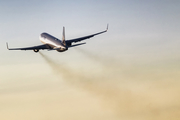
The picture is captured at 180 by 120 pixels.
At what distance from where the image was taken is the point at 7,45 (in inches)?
4291

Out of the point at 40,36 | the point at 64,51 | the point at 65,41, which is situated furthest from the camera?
the point at 40,36

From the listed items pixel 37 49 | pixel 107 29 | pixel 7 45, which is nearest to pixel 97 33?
pixel 107 29

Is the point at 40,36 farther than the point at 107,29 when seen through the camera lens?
Yes

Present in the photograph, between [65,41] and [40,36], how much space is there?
20736 mm

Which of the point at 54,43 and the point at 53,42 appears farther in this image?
the point at 53,42

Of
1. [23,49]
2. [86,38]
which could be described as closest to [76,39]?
[86,38]

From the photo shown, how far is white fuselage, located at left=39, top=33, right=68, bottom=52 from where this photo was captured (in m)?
105

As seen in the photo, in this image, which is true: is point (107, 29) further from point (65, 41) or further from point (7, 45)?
point (7, 45)

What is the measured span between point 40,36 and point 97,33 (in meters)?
29.1

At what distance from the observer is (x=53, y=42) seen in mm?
114500

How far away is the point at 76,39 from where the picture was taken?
117 metres

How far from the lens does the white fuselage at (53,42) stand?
10475cm

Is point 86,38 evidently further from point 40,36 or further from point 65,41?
point 40,36

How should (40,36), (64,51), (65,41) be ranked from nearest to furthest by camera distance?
1. (64,51)
2. (65,41)
3. (40,36)
